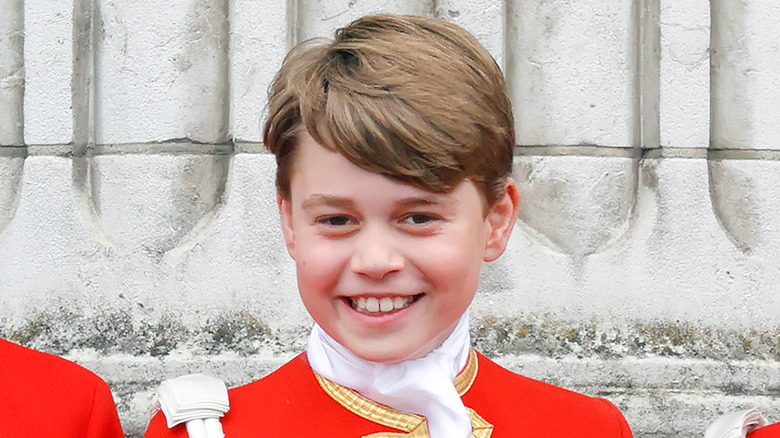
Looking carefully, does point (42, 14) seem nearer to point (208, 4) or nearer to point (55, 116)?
point (55, 116)

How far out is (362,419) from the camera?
1.24 metres

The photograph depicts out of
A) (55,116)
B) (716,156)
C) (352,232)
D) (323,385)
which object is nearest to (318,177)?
(352,232)

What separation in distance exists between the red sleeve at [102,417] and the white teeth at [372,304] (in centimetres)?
48

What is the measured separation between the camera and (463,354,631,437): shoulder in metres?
1.30

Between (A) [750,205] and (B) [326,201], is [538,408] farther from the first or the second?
(A) [750,205]

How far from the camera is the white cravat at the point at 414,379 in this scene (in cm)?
119

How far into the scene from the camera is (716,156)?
6.23 ft

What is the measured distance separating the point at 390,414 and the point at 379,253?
9.4 inches

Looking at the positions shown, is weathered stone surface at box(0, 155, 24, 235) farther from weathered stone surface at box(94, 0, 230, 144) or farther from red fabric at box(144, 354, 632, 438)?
red fabric at box(144, 354, 632, 438)

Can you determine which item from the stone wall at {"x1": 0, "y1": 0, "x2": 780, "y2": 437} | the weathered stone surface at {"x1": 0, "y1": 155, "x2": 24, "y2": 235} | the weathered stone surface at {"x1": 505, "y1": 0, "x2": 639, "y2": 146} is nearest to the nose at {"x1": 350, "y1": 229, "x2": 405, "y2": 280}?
the stone wall at {"x1": 0, "y1": 0, "x2": 780, "y2": 437}

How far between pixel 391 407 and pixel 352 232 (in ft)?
0.81

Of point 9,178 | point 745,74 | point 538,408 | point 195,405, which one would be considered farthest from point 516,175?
point 9,178

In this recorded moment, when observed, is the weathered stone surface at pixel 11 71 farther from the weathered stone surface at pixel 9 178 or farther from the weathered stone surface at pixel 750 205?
the weathered stone surface at pixel 750 205

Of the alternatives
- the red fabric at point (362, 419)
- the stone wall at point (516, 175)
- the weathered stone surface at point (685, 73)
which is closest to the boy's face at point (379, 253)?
the red fabric at point (362, 419)
